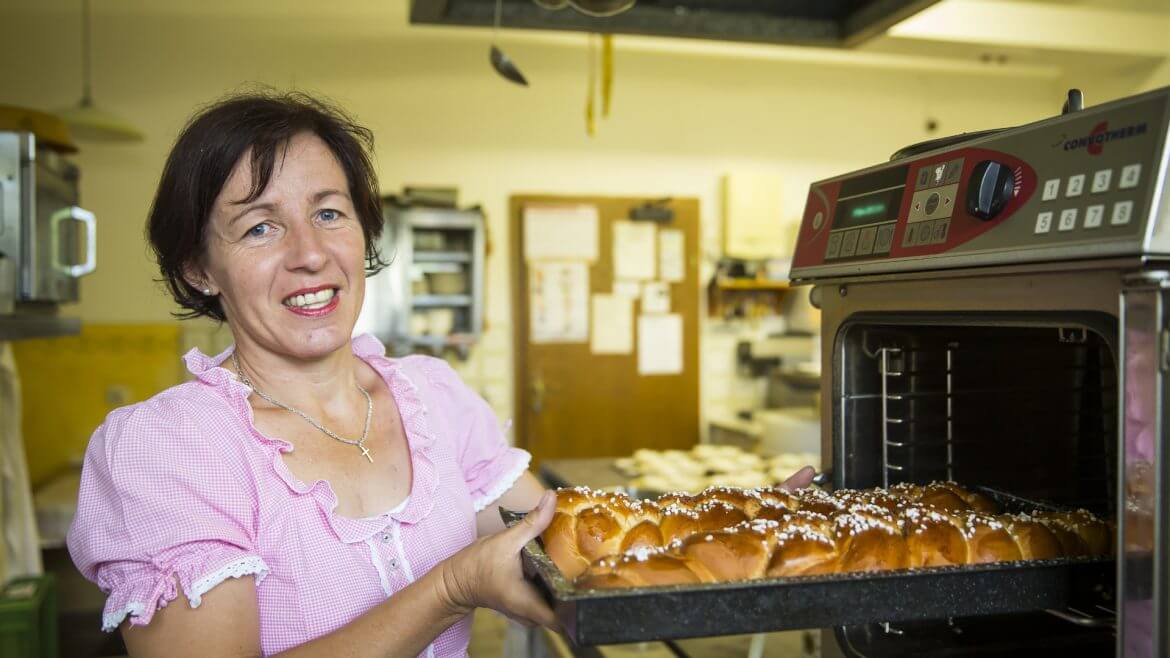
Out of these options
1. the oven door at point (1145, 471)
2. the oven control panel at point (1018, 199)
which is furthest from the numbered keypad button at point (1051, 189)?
the oven door at point (1145, 471)

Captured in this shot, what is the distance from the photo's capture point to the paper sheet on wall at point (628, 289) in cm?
549

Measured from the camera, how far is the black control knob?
89 centimetres

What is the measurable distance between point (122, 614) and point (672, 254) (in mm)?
4761

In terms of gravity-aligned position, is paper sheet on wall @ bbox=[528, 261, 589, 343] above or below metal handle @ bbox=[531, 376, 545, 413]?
above

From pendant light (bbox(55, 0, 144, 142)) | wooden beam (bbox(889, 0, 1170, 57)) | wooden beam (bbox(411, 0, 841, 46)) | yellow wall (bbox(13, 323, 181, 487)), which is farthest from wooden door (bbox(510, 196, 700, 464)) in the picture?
wooden beam (bbox(411, 0, 841, 46))

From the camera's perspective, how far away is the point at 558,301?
5367mm

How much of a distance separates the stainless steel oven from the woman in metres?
0.22

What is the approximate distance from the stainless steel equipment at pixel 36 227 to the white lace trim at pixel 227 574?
7.04ft

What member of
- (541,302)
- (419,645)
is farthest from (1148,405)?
(541,302)

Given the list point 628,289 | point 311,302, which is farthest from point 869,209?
point 628,289

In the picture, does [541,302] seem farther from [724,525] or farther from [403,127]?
[724,525]

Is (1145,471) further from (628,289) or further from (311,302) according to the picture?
(628,289)

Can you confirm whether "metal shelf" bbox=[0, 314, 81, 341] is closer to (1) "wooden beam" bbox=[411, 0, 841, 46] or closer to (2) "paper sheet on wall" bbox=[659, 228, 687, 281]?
(1) "wooden beam" bbox=[411, 0, 841, 46]

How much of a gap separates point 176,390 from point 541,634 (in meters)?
1.27
